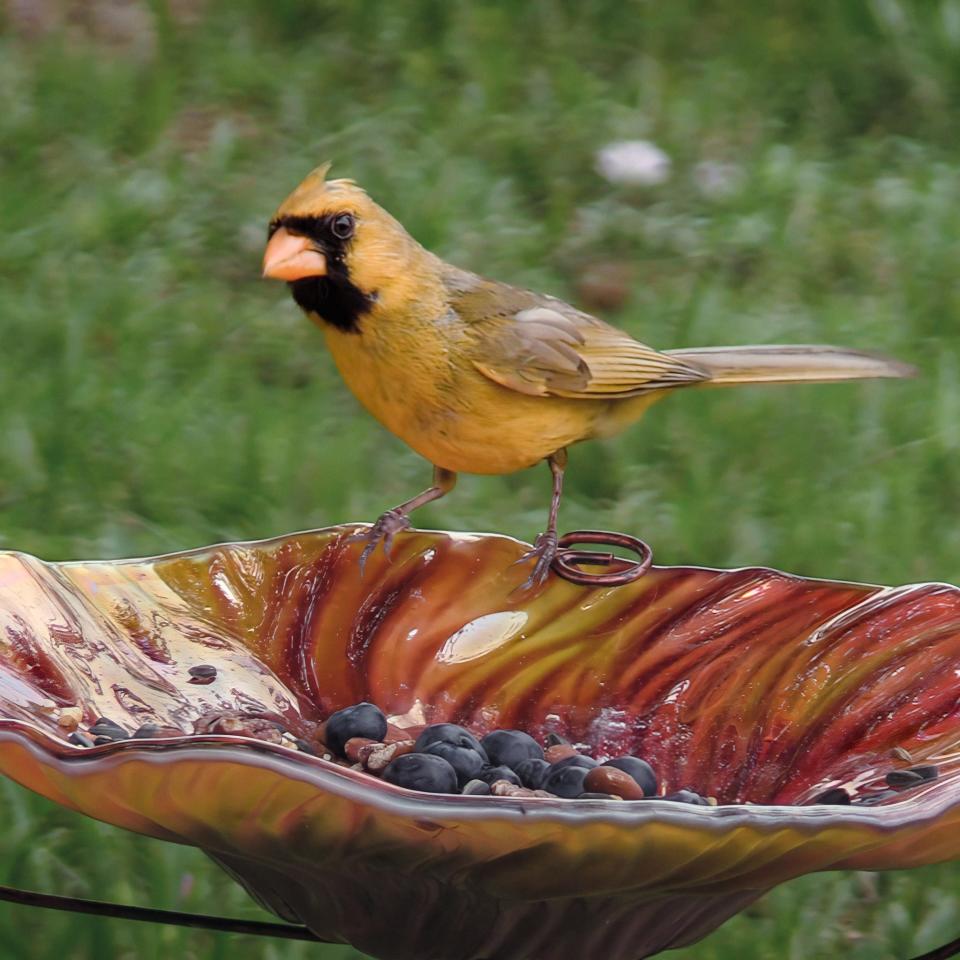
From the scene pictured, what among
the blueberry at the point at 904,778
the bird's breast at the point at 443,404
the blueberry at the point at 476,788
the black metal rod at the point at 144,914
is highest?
the bird's breast at the point at 443,404

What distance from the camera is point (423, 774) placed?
77.2 inches

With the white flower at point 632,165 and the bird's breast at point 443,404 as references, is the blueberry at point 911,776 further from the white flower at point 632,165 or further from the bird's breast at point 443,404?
the white flower at point 632,165

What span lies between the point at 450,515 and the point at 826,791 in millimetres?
1849

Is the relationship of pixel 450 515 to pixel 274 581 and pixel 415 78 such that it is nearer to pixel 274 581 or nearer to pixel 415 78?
pixel 274 581

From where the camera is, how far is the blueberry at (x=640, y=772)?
2049mm

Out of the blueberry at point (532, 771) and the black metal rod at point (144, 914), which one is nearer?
the blueberry at point (532, 771)

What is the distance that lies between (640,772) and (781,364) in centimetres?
71

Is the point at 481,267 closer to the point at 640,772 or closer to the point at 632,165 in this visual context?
the point at 632,165

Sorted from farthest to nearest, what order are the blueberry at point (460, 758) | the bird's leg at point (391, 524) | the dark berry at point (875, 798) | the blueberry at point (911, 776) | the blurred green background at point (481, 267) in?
the blurred green background at point (481, 267), the bird's leg at point (391, 524), the blueberry at point (460, 758), the blueberry at point (911, 776), the dark berry at point (875, 798)

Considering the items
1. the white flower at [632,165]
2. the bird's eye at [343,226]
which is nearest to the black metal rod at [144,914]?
the bird's eye at [343,226]

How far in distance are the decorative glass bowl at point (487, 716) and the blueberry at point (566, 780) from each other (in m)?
0.12

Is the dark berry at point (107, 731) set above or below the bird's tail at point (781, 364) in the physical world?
below

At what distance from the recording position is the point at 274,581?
94.0 inches

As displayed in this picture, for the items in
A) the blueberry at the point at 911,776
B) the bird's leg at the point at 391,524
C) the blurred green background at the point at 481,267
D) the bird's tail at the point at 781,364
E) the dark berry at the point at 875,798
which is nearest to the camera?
the dark berry at the point at 875,798
